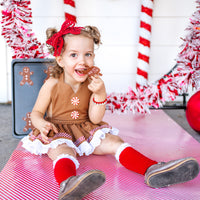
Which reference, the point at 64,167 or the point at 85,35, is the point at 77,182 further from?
the point at 85,35

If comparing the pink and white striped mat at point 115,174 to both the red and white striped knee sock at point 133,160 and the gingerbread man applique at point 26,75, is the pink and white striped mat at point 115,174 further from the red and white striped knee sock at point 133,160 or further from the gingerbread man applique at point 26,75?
the gingerbread man applique at point 26,75

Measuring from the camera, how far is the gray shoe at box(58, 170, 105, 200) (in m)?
0.65

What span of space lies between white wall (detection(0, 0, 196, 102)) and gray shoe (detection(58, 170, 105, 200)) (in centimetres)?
160

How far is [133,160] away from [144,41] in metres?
1.37

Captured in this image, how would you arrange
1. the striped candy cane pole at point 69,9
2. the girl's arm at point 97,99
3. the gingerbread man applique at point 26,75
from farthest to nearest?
the striped candy cane pole at point 69,9
the gingerbread man applique at point 26,75
the girl's arm at point 97,99

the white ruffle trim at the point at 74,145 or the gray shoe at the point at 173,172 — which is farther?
the white ruffle trim at the point at 74,145

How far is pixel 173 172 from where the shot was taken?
720mm

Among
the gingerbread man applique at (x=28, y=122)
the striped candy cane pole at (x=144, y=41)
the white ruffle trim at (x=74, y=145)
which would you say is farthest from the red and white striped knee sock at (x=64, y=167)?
the striped candy cane pole at (x=144, y=41)

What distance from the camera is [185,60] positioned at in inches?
52.7

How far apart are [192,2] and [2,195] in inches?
80.8

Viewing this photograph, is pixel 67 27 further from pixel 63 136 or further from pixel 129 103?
pixel 129 103

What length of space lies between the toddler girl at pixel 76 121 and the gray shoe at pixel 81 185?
73 millimetres

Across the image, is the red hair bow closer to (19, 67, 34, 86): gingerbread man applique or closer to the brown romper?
the brown romper

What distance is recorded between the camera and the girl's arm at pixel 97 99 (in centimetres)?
91
